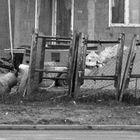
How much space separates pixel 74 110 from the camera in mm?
10102

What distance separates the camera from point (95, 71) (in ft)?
43.2

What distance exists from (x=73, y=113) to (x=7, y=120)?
4.93 feet

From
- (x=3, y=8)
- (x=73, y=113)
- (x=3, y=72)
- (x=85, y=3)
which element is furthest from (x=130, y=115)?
(x=3, y=8)

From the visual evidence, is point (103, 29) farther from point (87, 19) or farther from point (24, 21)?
point (24, 21)

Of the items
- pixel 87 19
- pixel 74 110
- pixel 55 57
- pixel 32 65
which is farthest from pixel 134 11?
pixel 74 110

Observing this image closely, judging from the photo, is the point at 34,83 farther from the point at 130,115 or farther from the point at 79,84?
the point at 130,115

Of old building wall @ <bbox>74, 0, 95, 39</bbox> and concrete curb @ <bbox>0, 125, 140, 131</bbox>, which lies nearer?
concrete curb @ <bbox>0, 125, 140, 131</bbox>

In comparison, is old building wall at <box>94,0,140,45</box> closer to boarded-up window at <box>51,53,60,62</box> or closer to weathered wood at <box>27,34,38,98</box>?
boarded-up window at <box>51,53,60,62</box>
